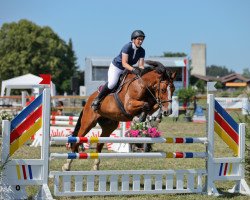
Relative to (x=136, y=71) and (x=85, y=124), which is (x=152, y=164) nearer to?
(x=85, y=124)

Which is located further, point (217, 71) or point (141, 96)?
point (217, 71)

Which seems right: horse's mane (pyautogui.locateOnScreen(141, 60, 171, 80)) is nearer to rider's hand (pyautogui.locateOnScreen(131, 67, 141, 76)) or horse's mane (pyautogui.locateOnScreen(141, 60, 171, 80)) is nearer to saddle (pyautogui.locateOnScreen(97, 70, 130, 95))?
rider's hand (pyautogui.locateOnScreen(131, 67, 141, 76))

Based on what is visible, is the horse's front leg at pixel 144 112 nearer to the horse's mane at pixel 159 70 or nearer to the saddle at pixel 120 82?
the horse's mane at pixel 159 70

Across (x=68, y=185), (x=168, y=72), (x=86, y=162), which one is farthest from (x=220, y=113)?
(x=86, y=162)

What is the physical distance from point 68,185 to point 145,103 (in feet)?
4.85

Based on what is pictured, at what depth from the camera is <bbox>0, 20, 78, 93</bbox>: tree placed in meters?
50.1

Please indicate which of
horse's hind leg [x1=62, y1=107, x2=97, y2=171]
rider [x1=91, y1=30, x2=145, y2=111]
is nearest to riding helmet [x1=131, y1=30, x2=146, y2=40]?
rider [x1=91, y1=30, x2=145, y2=111]

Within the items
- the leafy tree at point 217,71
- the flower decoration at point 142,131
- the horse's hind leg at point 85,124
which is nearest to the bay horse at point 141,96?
the horse's hind leg at point 85,124

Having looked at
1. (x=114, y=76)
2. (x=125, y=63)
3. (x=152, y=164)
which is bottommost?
(x=152, y=164)

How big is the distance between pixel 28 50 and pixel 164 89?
46338mm

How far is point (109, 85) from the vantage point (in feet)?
23.3

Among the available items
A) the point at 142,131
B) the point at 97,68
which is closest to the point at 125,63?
the point at 142,131

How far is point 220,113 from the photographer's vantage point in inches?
243

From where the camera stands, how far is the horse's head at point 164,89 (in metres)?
6.12
